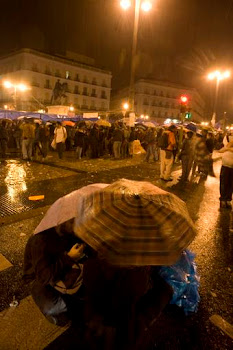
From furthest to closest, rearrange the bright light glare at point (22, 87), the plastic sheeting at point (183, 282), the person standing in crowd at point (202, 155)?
the bright light glare at point (22, 87), the person standing in crowd at point (202, 155), the plastic sheeting at point (183, 282)

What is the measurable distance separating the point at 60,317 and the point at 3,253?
5.68ft

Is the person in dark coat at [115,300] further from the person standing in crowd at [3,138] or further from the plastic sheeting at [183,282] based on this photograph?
the person standing in crowd at [3,138]

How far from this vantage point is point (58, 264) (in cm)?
187

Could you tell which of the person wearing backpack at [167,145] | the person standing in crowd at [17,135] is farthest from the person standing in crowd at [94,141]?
the person wearing backpack at [167,145]

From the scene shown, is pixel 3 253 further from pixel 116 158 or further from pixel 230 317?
pixel 116 158

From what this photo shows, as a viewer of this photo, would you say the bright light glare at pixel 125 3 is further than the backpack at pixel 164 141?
Yes

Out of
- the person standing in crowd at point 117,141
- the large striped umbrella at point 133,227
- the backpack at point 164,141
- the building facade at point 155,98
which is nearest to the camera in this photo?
the large striped umbrella at point 133,227

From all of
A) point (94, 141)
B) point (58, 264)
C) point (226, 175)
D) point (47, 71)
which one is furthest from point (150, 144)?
point (47, 71)

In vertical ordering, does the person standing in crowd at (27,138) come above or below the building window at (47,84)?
below

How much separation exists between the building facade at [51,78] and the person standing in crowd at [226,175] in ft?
142

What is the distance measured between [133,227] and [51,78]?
2227 inches

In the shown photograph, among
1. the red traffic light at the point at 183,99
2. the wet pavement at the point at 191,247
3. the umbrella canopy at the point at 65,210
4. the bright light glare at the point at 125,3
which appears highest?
the bright light glare at the point at 125,3

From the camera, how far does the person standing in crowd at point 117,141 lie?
13.8m

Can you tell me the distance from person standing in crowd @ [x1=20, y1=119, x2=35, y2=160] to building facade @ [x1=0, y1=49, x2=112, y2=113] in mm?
35498
